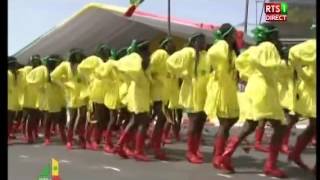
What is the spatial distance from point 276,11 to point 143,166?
2.19 m

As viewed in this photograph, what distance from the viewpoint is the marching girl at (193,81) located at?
579cm

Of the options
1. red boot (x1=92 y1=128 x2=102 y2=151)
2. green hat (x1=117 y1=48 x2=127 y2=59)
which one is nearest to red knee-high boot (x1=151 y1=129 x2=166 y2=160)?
green hat (x1=117 y1=48 x2=127 y2=59)

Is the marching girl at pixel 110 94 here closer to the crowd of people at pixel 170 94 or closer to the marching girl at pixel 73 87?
the crowd of people at pixel 170 94

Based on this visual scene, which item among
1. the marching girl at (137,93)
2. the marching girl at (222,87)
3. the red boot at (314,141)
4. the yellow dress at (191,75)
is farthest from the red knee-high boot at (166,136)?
the red boot at (314,141)

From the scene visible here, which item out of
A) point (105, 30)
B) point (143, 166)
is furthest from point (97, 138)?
point (143, 166)

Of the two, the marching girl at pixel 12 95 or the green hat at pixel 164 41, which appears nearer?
the green hat at pixel 164 41

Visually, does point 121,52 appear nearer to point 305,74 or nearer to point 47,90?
point 47,90

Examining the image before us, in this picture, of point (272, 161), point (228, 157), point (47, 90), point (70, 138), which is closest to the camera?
point (272, 161)

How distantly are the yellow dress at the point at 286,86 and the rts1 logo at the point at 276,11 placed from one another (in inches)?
17.2

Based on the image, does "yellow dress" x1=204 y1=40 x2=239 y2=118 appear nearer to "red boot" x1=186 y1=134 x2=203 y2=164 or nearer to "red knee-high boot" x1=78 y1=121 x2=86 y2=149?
"red boot" x1=186 y1=134 x2=203 y2=164

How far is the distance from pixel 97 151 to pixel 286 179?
2.83 metres

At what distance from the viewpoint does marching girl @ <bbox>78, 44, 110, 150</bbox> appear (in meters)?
7.40

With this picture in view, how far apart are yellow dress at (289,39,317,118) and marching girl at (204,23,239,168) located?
2.33ft

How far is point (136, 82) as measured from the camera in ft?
20.6
